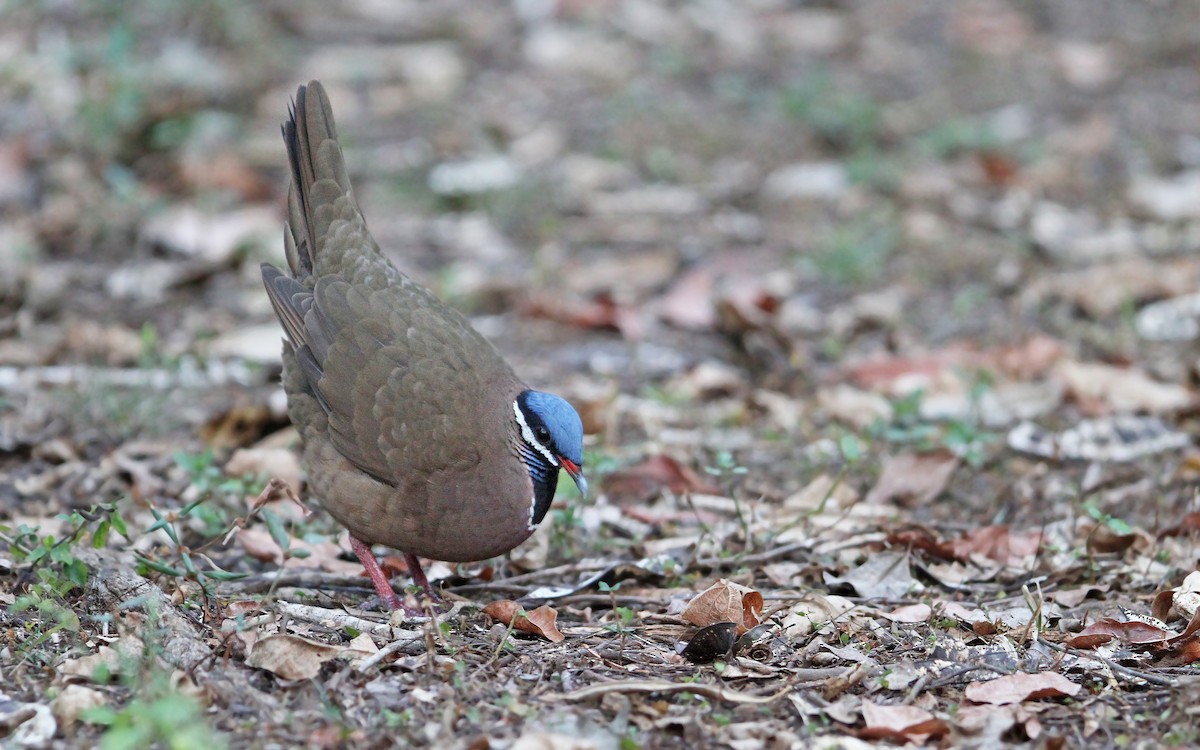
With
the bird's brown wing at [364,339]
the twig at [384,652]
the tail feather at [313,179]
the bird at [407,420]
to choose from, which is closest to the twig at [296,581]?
the bird at [407,420]

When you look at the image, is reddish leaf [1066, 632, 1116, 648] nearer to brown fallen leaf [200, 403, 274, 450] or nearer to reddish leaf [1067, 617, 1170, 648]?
reddish leaf [1067, 617, 1170, 648]

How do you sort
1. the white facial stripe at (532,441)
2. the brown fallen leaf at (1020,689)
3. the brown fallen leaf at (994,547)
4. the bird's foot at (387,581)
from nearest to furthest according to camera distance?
the brown fallen leaf at (1020,689)
the bird's foot at (387,581)
the white facial stripe at (532,441)
the brown fallen leaf at (994,547)

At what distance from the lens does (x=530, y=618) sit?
13.2ft

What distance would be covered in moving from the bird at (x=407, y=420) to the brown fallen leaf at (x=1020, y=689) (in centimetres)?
135

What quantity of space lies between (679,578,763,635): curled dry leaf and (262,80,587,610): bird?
0.56 meters

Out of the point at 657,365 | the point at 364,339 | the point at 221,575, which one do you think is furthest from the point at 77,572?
the point at 657,365

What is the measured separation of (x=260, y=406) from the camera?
5.70 metres

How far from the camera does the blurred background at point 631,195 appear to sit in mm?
6391

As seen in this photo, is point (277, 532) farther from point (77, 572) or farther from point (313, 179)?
point (313, 179)

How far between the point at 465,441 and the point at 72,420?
79.5 inches

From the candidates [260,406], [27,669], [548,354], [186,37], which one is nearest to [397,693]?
[27,669]

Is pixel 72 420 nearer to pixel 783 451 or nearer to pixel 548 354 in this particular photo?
pixel 548 354

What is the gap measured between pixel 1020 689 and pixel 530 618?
133 centimetres

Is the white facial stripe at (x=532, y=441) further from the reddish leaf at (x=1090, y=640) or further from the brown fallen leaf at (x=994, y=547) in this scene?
the reddish leaf at (x=1090, y=640)
